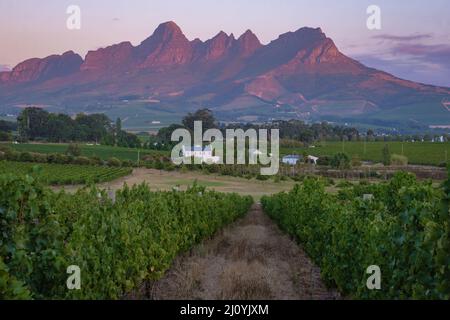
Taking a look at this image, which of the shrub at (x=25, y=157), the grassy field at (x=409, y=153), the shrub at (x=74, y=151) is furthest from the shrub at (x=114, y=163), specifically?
the grassy field at (x=409, y=153)

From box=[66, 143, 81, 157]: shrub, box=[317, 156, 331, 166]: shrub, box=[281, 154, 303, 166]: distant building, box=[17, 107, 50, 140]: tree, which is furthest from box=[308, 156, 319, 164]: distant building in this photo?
box=[17, 107, 50, 140]: tree

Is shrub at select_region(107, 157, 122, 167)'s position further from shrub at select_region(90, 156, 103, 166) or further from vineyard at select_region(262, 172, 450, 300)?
vineyard at select_region(262, 172, 450, 300)

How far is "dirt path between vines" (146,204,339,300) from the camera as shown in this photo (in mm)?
10016

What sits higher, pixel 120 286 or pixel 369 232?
pixel 369 232

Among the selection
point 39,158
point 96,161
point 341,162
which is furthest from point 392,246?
point 341,162

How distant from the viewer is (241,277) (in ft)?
35.1

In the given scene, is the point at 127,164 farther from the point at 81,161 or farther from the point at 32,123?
the point at 32,123

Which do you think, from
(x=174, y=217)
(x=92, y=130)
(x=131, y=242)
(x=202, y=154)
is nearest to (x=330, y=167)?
(x=202, y=154)

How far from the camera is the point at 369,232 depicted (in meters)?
9.13

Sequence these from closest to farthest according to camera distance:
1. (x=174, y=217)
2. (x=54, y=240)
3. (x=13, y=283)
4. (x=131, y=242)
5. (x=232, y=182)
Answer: (x=13, y=283)
(x=54, y=240)
(x=131, y=242)
(x=174, y=217)
(x=232, y=182)

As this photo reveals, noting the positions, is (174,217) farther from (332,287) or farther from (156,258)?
(332,287)

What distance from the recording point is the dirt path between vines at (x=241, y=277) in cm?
1002

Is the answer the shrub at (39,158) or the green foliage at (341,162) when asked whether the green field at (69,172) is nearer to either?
the shrub at (39,158)

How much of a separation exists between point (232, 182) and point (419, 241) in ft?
204
